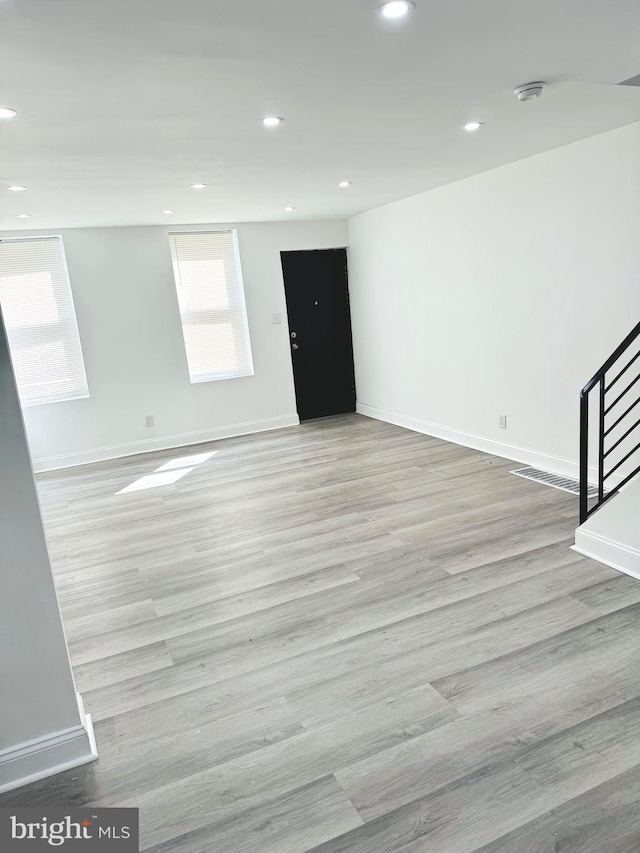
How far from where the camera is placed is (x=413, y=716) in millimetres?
2105

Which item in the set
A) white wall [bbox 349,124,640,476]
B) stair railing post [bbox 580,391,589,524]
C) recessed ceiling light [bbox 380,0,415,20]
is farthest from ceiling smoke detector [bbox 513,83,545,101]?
stair railing post [bbox 580,391,589,524]

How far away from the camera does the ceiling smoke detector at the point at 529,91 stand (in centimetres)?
259

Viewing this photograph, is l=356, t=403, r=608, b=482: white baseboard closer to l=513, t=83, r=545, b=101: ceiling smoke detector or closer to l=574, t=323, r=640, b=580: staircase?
l=574, t=323, r=640, b=580: staircase

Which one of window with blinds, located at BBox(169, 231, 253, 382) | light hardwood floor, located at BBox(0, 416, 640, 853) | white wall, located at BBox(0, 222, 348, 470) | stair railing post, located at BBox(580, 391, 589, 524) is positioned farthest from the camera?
window with blinds, located at BBox(169, 231, 253, 382)

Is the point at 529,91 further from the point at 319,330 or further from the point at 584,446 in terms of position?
the point at 319,330

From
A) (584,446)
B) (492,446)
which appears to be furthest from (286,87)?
(492,446)

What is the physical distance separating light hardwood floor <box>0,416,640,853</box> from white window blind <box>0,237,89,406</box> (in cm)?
216

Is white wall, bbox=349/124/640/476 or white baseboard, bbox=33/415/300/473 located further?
white baseboard, bbox=33/415/300/473

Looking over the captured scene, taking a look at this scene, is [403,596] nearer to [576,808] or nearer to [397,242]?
[576,808]

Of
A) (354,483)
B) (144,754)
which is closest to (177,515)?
(354,483)

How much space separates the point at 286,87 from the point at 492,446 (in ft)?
11.8

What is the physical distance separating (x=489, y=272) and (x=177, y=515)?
3.25 metres

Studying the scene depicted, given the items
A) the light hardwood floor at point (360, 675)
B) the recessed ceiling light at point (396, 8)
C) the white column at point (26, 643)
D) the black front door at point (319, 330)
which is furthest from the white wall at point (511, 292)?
the white column at point (26, 643)

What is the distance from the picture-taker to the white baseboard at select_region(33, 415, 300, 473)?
6039 mm
